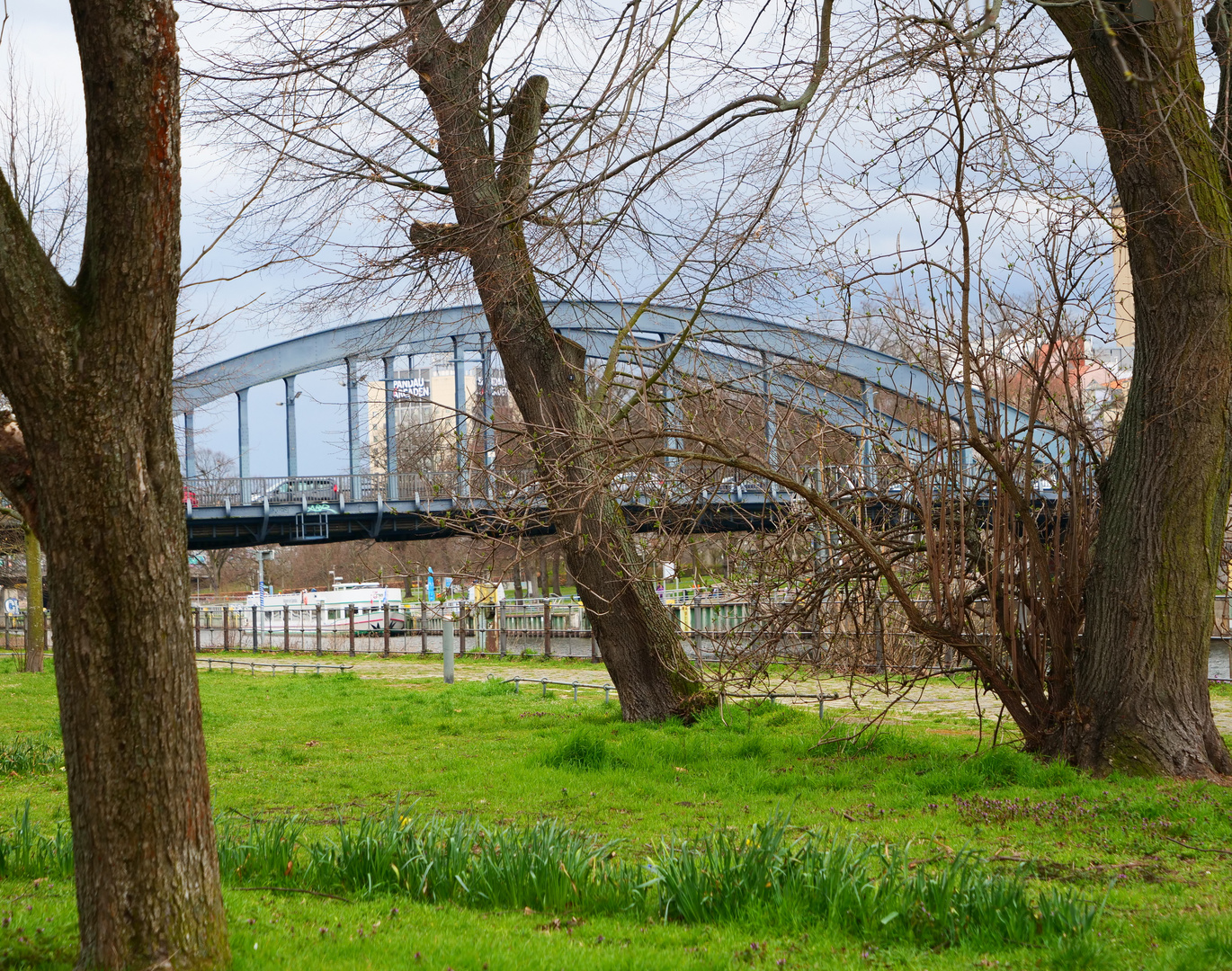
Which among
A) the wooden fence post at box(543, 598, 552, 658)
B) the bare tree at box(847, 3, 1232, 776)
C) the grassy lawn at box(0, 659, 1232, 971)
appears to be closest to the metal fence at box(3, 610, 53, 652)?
the wooden fence post at box(543, 598, 552, 658)

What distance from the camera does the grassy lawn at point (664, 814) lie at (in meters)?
3.62

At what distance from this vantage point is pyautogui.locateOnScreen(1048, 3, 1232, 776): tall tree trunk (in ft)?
21.7

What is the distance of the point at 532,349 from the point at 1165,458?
523 cm

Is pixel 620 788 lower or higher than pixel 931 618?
lower

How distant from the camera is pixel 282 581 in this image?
229 ft

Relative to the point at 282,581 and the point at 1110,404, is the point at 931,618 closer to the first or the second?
the point at 1110,404

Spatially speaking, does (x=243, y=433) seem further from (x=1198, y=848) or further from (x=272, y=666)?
(x=1198, y=848)

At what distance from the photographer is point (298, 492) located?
3469 cm

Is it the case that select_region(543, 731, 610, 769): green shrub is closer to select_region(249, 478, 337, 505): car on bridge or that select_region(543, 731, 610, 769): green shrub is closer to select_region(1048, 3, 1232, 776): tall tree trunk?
select_region(1048, 3, 1232, 776): tall tree trunk

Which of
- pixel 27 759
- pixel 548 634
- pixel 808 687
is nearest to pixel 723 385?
pixel 27 759

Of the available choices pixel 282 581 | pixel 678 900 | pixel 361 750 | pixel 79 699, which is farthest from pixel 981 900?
pixel 282 581

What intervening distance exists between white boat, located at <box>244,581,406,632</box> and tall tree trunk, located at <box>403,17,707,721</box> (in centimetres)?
1849

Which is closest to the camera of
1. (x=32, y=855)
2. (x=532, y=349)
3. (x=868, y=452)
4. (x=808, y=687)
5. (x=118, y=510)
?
(x=118, y=510)

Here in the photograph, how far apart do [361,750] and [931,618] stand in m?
5.23
